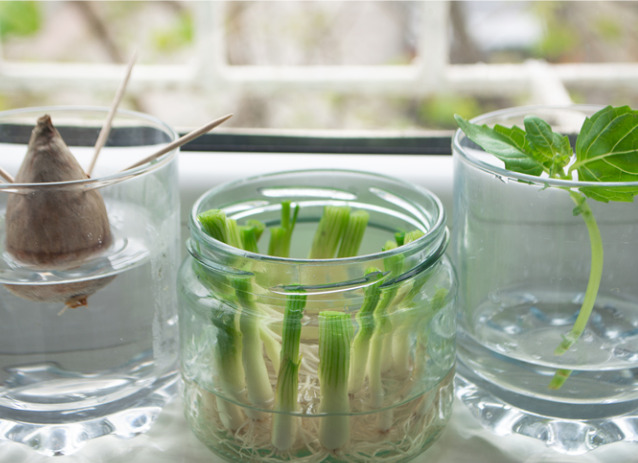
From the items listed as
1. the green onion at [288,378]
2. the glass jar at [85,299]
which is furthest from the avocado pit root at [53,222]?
the green onion at [288,378]

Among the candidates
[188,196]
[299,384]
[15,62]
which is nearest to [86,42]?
[15,62]

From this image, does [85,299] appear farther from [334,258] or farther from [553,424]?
[553,424]

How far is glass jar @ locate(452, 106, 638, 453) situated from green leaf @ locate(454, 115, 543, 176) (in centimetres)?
1

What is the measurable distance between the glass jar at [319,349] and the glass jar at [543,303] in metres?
0.02

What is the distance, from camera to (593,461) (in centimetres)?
44

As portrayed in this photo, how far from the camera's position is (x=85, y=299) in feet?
1.40

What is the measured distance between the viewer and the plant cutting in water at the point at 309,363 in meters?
0.40

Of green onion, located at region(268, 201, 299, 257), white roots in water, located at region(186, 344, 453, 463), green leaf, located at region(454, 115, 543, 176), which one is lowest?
white roots in water, located at region(186, 344, 453, 463)

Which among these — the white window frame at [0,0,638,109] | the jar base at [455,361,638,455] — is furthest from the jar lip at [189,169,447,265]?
the white window frame at [0,0,638,109]

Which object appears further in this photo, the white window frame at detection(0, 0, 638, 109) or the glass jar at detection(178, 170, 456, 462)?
the white window frame at detection(0, 0, 638, 109)

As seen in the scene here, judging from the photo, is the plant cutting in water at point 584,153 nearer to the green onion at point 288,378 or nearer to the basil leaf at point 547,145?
the basil leaf at point 547,145

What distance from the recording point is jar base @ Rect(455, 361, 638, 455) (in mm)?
441

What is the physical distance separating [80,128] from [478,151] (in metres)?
0.25

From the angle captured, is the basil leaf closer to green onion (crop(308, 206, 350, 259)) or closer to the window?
green onion (crop(308, 206, 350, 259))
